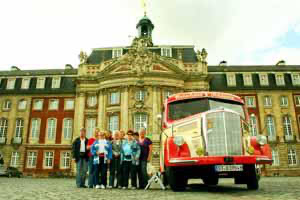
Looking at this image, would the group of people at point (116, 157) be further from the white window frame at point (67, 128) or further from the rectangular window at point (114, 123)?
the white window frame at point (67, 128)

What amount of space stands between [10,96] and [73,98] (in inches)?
355

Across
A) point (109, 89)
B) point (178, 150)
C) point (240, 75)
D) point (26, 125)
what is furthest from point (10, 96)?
point (178, 150)

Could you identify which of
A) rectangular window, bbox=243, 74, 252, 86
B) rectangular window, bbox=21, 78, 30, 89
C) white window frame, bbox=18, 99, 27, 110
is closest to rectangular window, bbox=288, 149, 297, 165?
rectangular window, bbox=243, 74, 252, 86

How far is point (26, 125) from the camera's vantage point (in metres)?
34.6

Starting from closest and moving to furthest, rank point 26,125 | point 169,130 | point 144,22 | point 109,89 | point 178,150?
point 178,150, point 169,130, point 109,89, point 26,125, point 144,22

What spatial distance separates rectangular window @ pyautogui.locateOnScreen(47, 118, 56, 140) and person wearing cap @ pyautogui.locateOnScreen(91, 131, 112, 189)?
85.2 feet

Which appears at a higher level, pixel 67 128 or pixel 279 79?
pixel 279 79

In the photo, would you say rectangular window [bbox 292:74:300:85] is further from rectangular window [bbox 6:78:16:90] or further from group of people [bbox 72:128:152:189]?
rectangular window [bbox 6:78:16:90]

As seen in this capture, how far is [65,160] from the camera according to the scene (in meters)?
33.1

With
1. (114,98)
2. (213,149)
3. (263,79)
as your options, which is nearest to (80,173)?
(213,149)

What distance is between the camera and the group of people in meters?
9.88

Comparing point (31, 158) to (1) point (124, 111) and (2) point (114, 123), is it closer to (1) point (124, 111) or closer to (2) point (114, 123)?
(2) point (114, 123)

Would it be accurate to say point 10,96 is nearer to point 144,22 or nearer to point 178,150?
point 144,22

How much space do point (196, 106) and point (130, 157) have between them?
3182 millimetres
